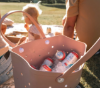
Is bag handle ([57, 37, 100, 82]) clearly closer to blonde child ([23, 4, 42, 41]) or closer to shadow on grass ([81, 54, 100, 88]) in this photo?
shadow on grass ([81, 54, 100, 88])

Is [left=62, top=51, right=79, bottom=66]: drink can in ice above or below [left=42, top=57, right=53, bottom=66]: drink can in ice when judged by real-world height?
above

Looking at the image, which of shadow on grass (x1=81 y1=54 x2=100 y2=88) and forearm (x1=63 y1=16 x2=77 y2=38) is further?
forearm (x1=63 y1=16 x2=77 y2=38)

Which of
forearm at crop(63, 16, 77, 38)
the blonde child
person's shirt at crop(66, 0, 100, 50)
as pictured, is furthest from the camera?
the blonde child

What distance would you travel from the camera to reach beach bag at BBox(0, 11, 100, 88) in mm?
550

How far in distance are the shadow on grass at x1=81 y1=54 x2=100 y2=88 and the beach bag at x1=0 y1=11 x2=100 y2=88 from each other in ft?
0.94

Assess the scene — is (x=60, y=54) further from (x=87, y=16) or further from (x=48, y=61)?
(x=87, y=16)

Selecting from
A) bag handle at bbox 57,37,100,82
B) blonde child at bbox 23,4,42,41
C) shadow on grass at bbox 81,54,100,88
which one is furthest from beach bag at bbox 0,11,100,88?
blonde child at bbox 23,4,42,41

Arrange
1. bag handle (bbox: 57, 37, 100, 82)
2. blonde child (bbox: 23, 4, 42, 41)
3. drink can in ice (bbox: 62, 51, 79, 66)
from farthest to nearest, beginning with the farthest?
blonde child (bbox: 23, 4, 42, 41)
drink can in ice (bbox: 62, 51, 79, 66)
bag handle (bbox: 57, 37, 100, 82)

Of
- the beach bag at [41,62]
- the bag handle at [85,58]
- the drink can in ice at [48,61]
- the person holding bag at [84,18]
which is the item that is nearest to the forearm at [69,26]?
the person holding bag at [84,18]

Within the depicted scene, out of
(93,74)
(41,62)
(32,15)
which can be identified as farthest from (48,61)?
(32,15)

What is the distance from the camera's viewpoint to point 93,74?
1125 mm

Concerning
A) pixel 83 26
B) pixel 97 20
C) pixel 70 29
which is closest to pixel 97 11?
pixel 97 20

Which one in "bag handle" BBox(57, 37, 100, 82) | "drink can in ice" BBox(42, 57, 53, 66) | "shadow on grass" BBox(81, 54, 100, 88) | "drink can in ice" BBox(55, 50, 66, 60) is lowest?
"shadow on grass" BBox(81, 54, 100, 88)

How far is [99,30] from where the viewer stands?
1.16 metres
